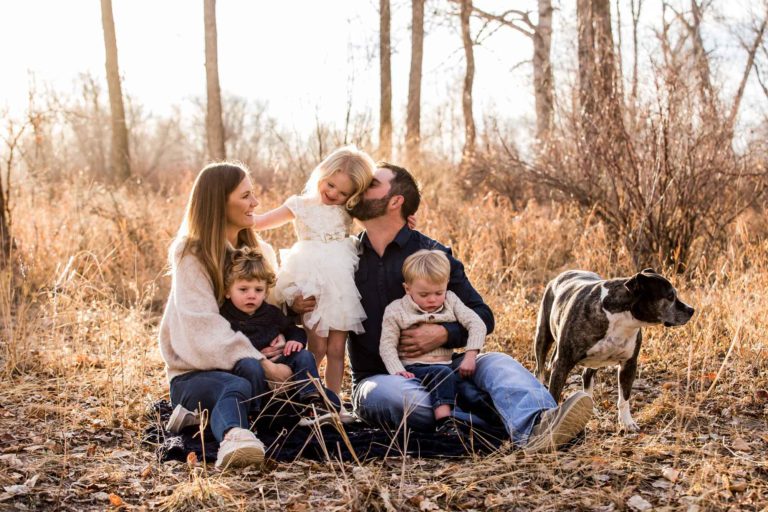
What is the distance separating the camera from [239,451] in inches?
145

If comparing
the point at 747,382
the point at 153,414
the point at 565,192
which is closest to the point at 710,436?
the point at 747,382

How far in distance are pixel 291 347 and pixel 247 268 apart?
1.67ft

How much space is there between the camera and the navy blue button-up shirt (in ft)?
15.1

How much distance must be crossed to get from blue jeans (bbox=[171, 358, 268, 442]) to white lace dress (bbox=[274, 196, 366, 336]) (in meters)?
0.56

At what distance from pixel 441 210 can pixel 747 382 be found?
19.0ft

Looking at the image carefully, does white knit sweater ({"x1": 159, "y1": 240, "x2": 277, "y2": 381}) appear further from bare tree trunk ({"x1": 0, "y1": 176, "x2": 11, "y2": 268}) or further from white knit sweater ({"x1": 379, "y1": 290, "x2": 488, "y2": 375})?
bare tree trunk ({"x1": 0, "y1": 176, "x2": 11, "y2": 268})

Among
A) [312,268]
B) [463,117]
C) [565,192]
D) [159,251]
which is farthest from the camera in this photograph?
[463,117]

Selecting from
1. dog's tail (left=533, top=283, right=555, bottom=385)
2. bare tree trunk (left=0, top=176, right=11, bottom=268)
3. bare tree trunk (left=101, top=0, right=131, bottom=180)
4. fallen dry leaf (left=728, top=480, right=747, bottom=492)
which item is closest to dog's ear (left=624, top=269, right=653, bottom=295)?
dog's tail (left=533, top=283, right=555, bottom=385)

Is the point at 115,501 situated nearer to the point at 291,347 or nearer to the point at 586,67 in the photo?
the point at 291,347

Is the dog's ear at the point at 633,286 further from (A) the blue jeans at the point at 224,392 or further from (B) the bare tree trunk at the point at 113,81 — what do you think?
(B) the bare tree trunk at the point at 113,81

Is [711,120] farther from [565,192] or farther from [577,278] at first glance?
[577,278]

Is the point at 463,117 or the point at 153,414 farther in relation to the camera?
the point at 463,117

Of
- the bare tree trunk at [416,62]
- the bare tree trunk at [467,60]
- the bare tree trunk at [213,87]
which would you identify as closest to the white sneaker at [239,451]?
the bare tree trunk at [213,87]

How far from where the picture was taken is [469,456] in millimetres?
3949
